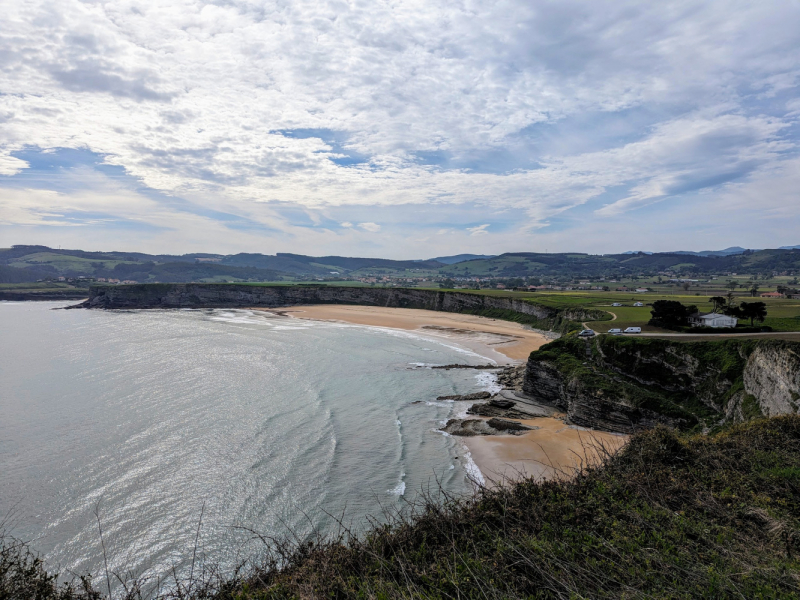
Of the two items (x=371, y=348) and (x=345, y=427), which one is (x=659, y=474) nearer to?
(x=345, y=427)

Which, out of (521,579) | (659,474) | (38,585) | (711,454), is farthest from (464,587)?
(711,454)

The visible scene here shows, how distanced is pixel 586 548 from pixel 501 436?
17211 mm

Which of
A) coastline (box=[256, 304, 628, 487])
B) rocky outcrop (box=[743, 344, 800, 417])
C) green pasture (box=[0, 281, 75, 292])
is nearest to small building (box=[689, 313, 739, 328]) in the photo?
rocky outcrop (box=[743, 344, 800, 417])

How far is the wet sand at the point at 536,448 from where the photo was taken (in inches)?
816

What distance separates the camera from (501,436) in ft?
83.3

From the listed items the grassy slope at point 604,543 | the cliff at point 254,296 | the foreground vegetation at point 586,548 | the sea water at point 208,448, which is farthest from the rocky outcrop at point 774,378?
the cliff at point 254,296

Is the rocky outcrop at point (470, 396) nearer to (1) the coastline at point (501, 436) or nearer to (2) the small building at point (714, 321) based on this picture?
(1) the coastline at point (501, 436)

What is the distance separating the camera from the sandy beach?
174 feet

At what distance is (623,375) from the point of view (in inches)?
1135

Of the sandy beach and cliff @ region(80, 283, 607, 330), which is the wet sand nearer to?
the sandy beach

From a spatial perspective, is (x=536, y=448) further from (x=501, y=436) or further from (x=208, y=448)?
(x=208, y=448)

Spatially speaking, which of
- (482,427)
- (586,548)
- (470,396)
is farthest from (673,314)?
(586,548)

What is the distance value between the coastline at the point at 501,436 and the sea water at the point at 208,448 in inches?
65.9

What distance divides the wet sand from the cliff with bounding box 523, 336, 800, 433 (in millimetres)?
1725
